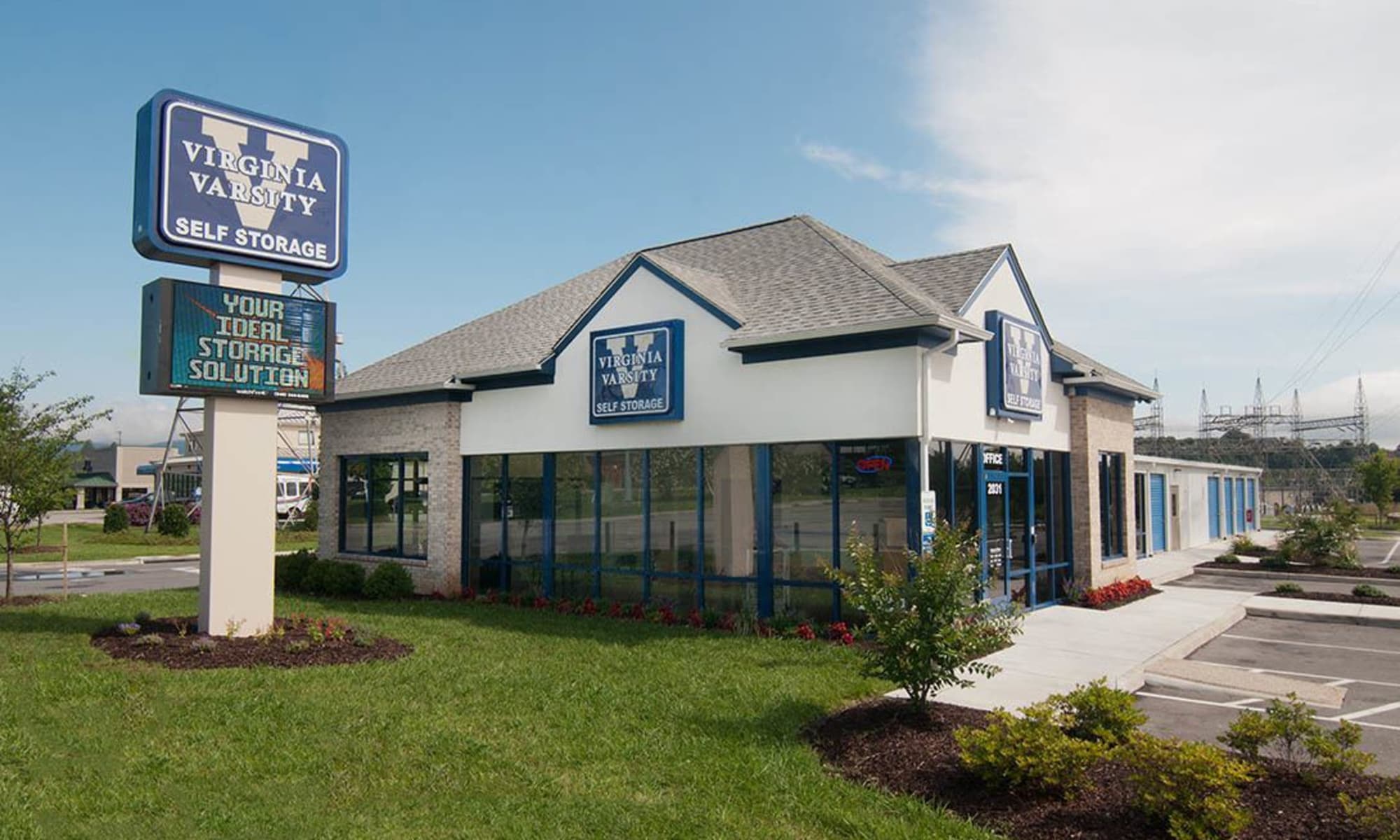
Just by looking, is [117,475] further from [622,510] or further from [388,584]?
[622,510]

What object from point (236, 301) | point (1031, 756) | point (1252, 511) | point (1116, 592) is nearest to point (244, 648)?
point (236, 301)

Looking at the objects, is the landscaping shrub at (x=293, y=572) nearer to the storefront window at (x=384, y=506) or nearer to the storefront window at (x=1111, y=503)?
the storefront window at (x=384, y=506)

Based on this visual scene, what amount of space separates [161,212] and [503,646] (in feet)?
24.7

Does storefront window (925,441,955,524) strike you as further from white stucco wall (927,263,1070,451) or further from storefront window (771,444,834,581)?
storefront window (771,444,834,581)

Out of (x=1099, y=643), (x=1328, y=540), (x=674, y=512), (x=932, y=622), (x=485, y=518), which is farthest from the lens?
(x=1328, y=540)

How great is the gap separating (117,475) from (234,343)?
94216mm

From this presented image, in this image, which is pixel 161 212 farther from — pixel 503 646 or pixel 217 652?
pixel 503 646

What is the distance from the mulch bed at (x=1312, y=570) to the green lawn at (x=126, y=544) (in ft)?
90.8

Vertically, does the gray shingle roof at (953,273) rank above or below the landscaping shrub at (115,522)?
above

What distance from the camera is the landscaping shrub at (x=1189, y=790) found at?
5.74 meters

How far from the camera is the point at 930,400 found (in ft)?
44.2

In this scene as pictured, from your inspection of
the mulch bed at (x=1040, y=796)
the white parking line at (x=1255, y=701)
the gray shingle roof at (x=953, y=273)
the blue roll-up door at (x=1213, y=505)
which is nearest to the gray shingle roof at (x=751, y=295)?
the gray shingle roof at (x=953, y=273)

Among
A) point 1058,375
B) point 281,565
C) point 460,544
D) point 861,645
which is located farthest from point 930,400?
point 281,565

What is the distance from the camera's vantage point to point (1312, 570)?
2469cm
